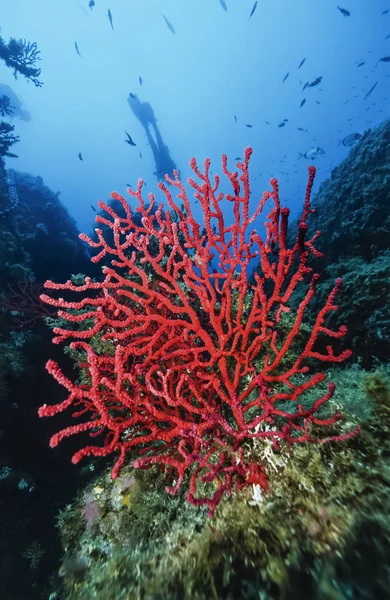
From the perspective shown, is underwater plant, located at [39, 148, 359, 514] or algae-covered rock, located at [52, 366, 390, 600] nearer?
algae-covered rock, located at [52, 366, 390, 600]

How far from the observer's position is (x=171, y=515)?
2623 mm

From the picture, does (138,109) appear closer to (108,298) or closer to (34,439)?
(34,439)

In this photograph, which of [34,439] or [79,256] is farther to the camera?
[79,256]

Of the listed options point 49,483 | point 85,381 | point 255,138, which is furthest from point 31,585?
point 255,138

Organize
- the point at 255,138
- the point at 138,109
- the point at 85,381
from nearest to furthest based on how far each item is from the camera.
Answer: the point at 85,381
the point at 138,109
the point at 255,138

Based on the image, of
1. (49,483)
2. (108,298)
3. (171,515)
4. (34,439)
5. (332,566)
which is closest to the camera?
(332,566)

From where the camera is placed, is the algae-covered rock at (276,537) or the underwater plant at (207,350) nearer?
the algae-covered rock at (276,537)

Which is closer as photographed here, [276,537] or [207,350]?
[276,537]

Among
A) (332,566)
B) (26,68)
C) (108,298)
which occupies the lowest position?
(332,566)

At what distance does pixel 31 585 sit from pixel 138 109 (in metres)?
39.5

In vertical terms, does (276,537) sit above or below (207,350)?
below

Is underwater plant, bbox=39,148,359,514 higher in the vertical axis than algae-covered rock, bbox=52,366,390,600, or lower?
higher

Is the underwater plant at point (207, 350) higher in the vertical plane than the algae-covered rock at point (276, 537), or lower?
higher

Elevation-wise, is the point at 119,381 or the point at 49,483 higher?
the point at 119,381
